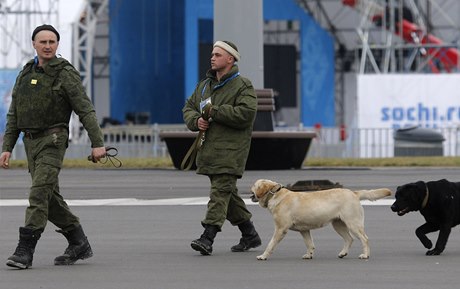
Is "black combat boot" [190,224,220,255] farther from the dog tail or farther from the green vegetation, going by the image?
the green vegetation

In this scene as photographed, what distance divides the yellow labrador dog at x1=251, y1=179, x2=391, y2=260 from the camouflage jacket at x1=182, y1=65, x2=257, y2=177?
1.56ft

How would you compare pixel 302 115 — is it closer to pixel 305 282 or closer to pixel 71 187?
pixel 71 187

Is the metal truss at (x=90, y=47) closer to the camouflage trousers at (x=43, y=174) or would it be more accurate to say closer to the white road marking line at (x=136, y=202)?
the white road marking line at (x=136, y=202)

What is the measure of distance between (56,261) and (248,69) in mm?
13064

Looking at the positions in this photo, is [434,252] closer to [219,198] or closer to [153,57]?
[219,198]

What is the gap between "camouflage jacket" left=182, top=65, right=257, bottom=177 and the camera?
11242 mm

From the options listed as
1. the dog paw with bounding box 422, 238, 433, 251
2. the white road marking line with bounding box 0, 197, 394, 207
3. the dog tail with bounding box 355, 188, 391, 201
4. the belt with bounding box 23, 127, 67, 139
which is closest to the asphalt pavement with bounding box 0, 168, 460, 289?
the white road marking line with bounding box 0, 197, 394, 207

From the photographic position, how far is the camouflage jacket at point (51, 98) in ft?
34.2

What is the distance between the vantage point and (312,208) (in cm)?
1076

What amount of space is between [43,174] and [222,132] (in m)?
1.81

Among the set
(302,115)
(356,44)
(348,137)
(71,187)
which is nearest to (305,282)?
(71,187)

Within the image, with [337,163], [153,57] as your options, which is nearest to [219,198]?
[337,163]

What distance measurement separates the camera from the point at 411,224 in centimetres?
1412

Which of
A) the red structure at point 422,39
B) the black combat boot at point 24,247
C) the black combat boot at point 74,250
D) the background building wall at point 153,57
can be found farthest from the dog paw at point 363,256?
the red structure at point 422,39
